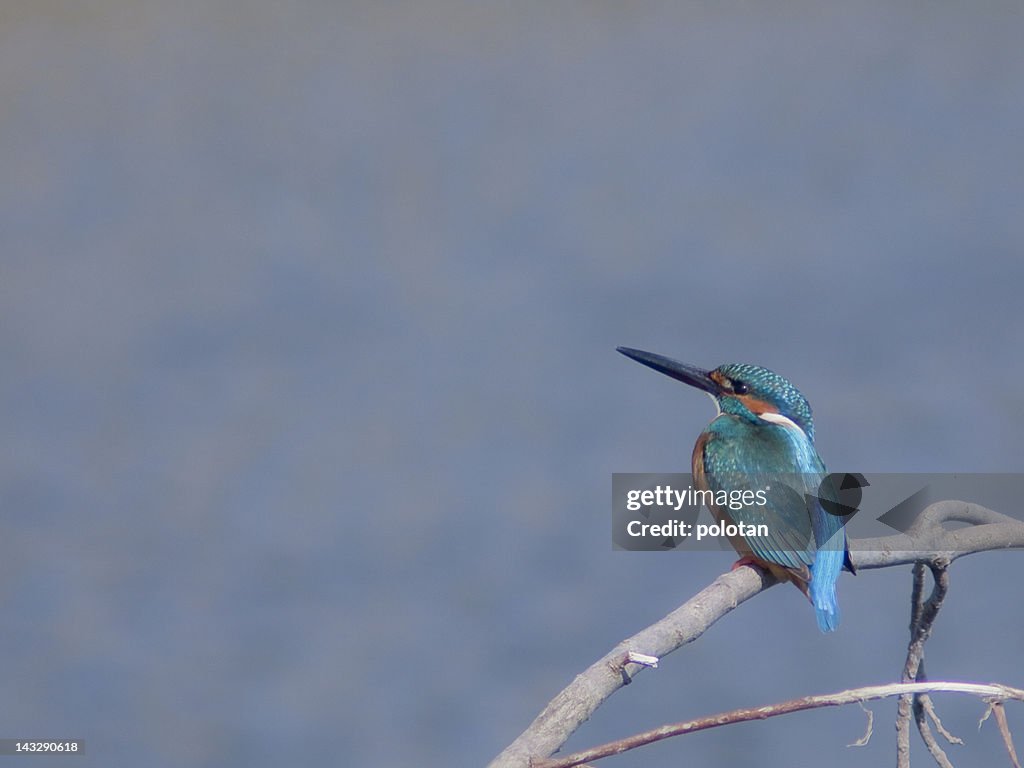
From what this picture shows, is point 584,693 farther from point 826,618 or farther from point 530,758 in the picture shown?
point 826,618

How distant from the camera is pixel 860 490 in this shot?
86.5 inches

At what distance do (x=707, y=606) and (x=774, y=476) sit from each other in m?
0.44

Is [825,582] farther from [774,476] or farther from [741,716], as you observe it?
[741,716]

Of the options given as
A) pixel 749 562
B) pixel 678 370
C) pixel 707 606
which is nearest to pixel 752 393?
pixel 678 370

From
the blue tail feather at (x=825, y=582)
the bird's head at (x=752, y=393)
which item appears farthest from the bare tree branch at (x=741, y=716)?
the bird's head at (x=752, y=393)

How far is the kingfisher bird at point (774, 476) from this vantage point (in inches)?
67.5

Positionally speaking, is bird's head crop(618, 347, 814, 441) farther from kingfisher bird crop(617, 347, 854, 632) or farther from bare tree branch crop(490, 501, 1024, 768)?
bare tree branch crop(490, 501, 1024, 768)

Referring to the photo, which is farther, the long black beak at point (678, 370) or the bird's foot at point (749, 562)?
the long black beak at point (678, 370)

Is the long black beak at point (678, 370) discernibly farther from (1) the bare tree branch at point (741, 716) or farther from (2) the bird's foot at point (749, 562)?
(1) the bare tree branch at point (741, 716)

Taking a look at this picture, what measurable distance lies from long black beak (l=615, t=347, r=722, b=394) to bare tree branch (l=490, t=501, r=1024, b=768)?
435mm

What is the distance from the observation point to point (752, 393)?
2.01m

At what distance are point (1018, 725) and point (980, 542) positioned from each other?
1630 mm

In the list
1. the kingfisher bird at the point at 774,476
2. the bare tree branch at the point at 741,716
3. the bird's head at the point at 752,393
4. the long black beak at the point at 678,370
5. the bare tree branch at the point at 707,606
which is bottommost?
the bare tree branch at the point at 741,716

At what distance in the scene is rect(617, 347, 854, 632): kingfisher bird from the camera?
1.71 meters
